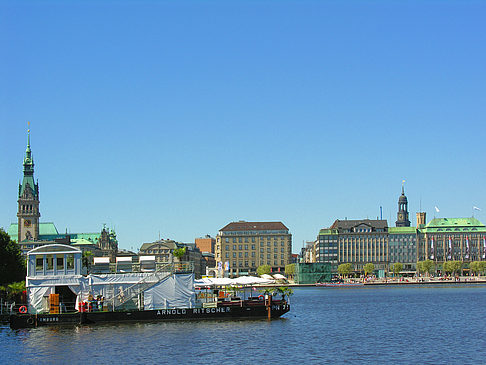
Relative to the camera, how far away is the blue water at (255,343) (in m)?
55.2

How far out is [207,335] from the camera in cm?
6669

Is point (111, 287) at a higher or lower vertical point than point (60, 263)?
lower

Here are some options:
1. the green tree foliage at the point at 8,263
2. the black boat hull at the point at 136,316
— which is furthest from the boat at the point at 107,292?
the green tree foliage at the point at 8,263

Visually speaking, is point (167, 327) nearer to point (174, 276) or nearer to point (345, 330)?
point (174, 276)

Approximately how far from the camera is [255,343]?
6197 cm

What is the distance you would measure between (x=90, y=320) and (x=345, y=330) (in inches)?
1073

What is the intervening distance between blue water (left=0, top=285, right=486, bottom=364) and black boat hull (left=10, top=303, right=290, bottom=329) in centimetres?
77

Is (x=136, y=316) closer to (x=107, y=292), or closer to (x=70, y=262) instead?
(x=107, y=292)

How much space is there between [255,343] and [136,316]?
17.1m

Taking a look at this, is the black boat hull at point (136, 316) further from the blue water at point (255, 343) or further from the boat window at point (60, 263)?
the boat window at point (60, 263)

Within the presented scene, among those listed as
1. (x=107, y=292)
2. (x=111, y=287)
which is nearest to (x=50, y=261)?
(x=107, y=292)

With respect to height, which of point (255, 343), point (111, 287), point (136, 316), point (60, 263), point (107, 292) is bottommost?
point (255, 343)

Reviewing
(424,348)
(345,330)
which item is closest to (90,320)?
(345,330)

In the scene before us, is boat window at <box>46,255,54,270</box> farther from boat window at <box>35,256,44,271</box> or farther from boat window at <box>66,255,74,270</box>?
boat window at <box>66,255,74,270</box>
